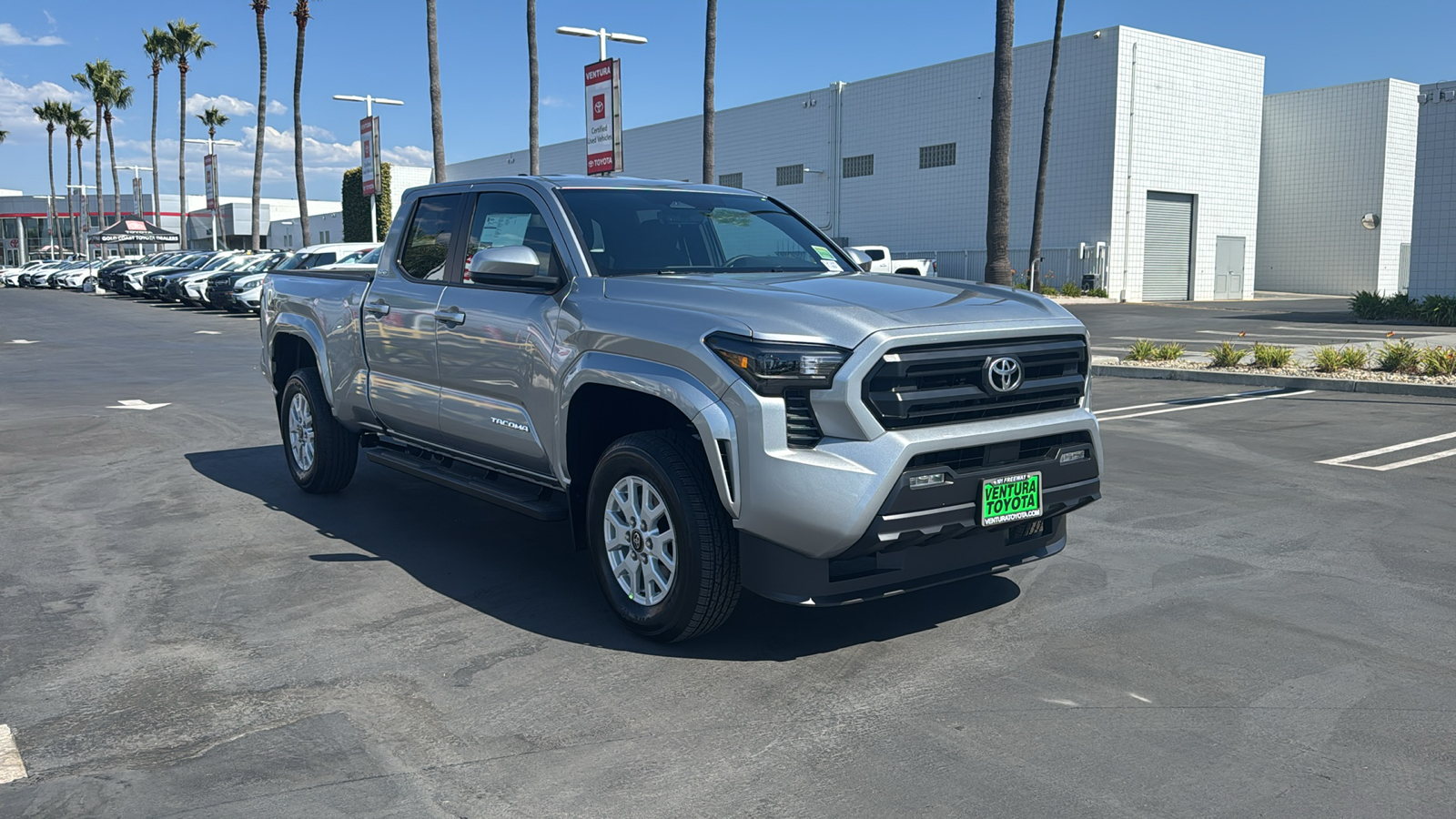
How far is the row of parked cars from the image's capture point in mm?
24250

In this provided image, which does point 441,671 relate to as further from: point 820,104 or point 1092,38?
point 820,104

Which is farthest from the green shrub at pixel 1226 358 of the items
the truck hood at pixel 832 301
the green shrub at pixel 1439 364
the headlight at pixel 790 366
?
the headlight at pixel 790 366

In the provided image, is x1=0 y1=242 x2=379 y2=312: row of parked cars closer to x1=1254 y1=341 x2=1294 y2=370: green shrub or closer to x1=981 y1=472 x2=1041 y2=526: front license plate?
x1=1254 y1=341 x2=1294 y2=370: green shrub

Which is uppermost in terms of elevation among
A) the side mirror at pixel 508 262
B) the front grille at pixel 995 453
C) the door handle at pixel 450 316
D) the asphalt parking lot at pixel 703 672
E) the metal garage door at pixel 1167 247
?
the metal garage door at pixel 1167 247

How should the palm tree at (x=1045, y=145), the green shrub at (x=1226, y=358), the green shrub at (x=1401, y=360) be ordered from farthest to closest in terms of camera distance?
the palm tree at (x=1045, y=145)
the green shrub at (x=1226, y=358)
the green shrub at (x=1401, y=360)

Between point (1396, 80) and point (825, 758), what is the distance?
4896 cm

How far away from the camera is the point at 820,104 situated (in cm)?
5053

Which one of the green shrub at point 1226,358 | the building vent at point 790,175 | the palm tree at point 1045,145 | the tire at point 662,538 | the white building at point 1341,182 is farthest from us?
the building vent at point 790,175

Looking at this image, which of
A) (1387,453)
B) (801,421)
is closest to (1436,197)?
(1387,453)

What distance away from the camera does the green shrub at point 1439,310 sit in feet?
84.7

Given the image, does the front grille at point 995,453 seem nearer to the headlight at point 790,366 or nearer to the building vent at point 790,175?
the headlight at point 790,366

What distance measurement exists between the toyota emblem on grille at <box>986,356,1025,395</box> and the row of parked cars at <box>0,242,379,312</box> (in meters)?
18.0

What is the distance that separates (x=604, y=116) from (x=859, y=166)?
1121 inches

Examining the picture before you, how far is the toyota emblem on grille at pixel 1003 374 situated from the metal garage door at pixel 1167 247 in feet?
126
